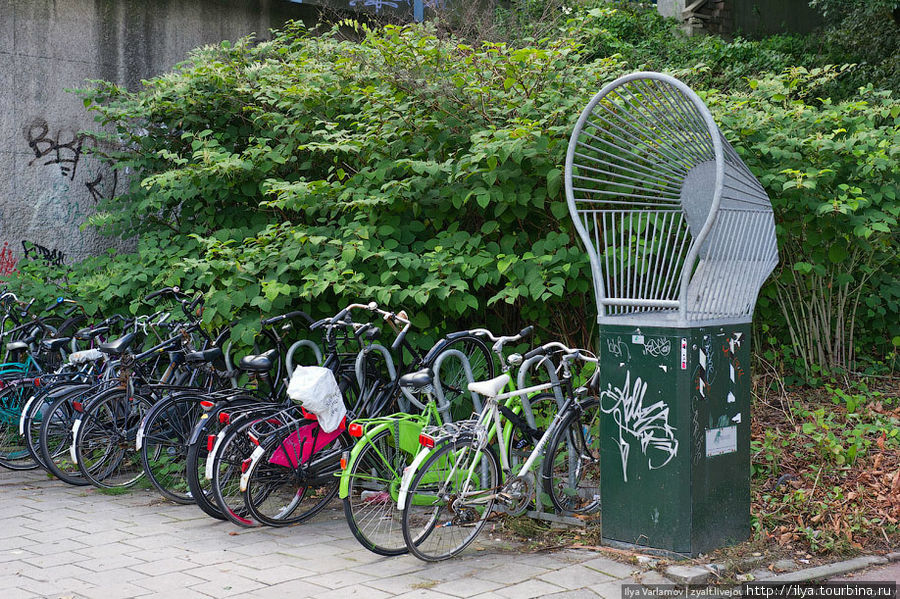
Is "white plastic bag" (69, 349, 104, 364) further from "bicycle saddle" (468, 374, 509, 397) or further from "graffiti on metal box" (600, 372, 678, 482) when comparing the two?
"graffiti on metal box" (600, 372, 678, 482)

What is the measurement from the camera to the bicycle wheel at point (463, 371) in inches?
239

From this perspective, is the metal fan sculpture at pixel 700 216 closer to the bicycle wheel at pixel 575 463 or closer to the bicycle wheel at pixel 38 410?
the bicycle wheel at pixel 575 463

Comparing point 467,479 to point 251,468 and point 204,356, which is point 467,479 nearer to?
point 251,468

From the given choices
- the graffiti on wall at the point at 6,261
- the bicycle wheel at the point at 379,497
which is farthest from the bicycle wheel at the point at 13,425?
the bicycle wheel at the point at 379,497

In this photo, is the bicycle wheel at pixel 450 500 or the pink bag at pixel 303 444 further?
the pink bag at pixel 303 444

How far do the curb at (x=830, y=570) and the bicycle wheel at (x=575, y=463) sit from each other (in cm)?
131

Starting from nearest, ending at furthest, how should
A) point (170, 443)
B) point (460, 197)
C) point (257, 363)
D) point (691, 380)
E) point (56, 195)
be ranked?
point (691, 380), point (257, 363), point (170, 443), point (460, 197), point (56, 195)

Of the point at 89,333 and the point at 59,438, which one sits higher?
the point at 89,333

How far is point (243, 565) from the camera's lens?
4789 mm

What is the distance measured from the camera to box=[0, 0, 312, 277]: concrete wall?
9102mm

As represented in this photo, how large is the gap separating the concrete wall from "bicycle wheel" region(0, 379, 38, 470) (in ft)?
7.44

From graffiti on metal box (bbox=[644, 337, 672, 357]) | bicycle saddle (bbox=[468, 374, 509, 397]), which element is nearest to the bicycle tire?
bicycle saddle (bbox=[468, 374, 509, 397])

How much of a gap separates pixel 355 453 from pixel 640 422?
1591mm

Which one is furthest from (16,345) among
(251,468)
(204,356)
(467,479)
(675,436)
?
(675,436)
